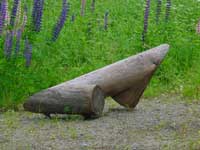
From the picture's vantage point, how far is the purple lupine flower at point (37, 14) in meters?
9.61

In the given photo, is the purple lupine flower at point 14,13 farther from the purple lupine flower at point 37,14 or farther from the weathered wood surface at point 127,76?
the weathered wood surface at point 127,76

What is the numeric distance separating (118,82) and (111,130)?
0.99 m

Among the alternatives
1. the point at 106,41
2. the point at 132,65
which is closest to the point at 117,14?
the point at 106,41

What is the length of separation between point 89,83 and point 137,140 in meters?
1.30

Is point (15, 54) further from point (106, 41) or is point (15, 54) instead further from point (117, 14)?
point (117, 14)

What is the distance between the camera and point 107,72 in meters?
8.29

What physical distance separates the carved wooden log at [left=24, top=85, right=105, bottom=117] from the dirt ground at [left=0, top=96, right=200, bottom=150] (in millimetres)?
118

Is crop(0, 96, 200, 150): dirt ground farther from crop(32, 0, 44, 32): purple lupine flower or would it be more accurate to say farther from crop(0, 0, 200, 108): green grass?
crop(32, 0, 44, 32): purple lupine flower

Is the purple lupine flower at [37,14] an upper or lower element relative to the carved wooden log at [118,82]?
upper

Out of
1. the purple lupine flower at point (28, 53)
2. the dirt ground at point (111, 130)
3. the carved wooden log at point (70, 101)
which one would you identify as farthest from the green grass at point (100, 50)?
the carved wooden log at point (70, 101)

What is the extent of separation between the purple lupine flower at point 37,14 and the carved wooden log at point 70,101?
180 cm

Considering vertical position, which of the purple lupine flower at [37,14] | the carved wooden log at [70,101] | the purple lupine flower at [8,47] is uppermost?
the purple lupine flower at [37,14]

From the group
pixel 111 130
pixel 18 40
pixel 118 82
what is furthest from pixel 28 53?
pixel 111 130

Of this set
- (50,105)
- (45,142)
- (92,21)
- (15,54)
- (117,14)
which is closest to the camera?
(45,142)
